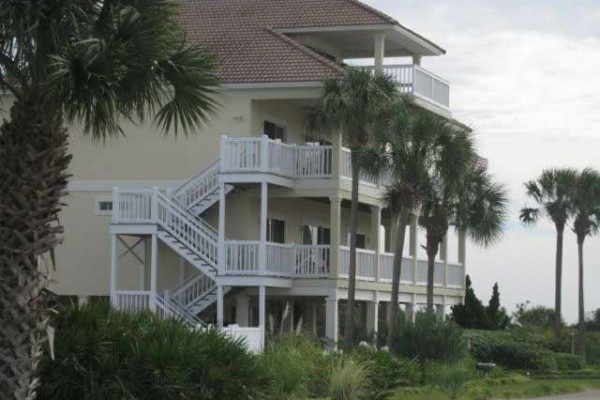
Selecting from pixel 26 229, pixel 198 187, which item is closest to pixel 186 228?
pixel 198 187

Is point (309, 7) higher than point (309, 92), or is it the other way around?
point (309, 7)

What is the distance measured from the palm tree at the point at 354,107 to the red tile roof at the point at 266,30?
5.46 ft

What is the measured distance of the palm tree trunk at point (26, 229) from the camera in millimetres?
20203

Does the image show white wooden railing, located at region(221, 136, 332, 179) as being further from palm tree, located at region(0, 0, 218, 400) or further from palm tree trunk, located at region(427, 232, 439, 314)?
palm tree, located at region(0, 0, 218, 400)

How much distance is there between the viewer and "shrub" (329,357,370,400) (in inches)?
1108

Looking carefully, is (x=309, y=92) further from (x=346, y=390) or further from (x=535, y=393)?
(x=346, y=390)

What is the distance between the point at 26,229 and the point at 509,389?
814 inches

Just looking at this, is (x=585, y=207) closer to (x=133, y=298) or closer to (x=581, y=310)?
(x=581, y=310)

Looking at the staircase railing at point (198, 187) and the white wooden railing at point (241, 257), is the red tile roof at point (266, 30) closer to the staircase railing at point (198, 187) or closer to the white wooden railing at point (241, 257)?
the staircase railing at point (198, 187)

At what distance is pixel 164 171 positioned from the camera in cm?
4416

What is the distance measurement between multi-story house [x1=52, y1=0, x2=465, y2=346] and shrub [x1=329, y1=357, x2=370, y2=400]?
35.8 feet

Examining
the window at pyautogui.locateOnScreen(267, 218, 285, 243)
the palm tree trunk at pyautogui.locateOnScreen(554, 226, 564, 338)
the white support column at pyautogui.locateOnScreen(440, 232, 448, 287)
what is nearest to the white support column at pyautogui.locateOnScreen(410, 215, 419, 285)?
the white support column at pyautogui.locateOnScreen(440, 232, 448, 287)

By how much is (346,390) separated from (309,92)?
15231 millimetres

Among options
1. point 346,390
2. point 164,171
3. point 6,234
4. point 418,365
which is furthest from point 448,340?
point 6,234
